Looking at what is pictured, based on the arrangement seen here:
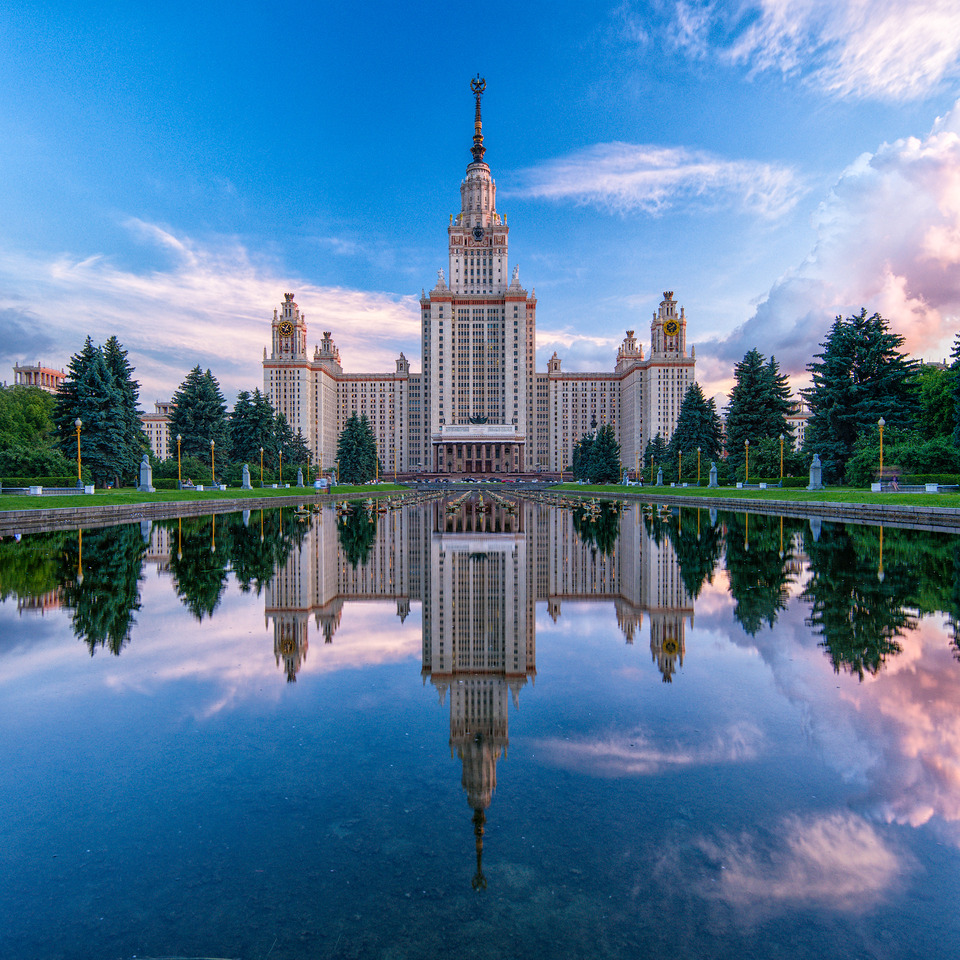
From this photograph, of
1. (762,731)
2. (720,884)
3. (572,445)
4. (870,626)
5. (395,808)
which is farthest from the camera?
(572,445)

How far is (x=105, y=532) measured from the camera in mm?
18688

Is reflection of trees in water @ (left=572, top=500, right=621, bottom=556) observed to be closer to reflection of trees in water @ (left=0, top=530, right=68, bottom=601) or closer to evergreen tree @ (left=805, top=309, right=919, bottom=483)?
reflection of trees in water @ (left=0, top=530, right=68, bottom=601)

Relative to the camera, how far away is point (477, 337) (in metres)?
129

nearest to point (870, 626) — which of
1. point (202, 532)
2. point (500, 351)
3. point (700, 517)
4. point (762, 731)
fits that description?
point (762, 731)

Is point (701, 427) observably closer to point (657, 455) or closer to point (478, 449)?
point (657, 455)

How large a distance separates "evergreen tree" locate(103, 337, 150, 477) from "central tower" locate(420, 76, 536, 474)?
81.2 metres

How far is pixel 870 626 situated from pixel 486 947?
6349 millimetres

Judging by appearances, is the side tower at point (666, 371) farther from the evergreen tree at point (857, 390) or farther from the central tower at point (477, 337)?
the evergreen tree at point (857, 390)

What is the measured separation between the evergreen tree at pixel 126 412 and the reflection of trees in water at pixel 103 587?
1114 inches

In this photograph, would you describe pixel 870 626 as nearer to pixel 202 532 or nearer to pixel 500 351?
pixel 202 532

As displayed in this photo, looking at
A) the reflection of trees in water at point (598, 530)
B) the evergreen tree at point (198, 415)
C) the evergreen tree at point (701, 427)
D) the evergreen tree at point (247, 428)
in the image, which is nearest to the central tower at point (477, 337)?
the evergreen tree at point (701, 427)

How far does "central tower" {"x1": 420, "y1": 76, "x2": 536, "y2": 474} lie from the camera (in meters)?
125

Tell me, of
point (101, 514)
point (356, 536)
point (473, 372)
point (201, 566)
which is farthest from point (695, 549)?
point (473, 372)

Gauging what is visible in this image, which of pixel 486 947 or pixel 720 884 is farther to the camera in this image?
pixel 720 884
